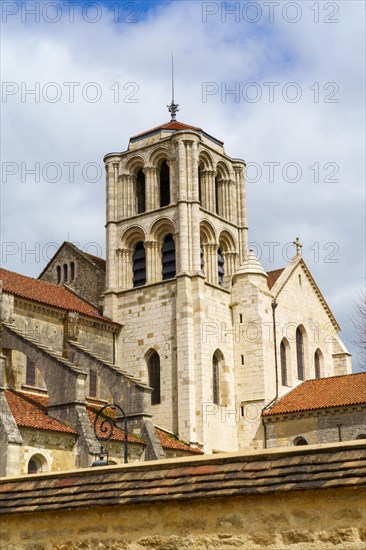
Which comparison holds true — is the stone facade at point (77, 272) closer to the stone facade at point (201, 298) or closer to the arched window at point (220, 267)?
the stone facade at point (201, 298)

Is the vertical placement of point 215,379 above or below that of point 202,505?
above

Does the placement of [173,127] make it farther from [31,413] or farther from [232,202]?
[31,413]

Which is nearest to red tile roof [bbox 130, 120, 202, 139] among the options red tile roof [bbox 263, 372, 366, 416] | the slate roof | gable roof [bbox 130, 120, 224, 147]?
gable roof [bbox 130, 120, 224, 147]

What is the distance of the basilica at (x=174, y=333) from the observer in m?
32.7

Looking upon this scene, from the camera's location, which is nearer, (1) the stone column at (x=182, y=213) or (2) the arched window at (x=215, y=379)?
(2) the arched window at (x=215, y=379)

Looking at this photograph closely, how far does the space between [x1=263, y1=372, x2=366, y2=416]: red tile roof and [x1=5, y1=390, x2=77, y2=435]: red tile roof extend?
421 inches

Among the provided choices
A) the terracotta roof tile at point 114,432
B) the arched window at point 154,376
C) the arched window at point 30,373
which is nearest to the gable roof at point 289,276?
the arched window at point 154,376

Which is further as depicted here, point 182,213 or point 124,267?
point 124,267

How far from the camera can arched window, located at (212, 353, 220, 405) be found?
37969 mm

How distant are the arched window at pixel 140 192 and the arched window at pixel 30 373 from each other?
11.8 meters

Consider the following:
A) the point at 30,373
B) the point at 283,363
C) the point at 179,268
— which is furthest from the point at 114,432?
the point at 283,363

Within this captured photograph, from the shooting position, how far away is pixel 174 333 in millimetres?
38250

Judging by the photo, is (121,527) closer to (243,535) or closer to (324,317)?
(243,535)

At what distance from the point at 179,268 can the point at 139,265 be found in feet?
10.8
